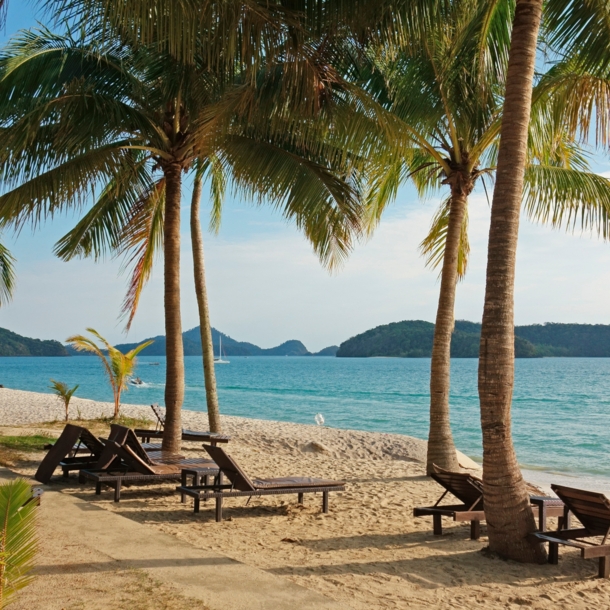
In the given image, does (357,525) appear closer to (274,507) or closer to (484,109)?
(274,507)

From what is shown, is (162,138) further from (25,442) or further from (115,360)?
(115,360)

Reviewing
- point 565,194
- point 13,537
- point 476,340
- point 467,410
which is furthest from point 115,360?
point 476,340

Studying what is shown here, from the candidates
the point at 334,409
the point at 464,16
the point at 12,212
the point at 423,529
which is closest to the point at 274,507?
the point at 423,529

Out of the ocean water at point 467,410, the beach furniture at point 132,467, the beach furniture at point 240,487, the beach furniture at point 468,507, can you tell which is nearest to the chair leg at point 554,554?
the beach furniture at point 468,507

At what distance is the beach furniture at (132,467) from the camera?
24.9 feet

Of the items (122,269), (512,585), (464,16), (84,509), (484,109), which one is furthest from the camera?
(122,269)

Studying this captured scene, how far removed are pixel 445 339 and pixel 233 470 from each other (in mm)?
4074

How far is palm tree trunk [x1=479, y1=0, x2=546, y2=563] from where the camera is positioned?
18.5ft

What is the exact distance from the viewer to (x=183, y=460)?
8.59 metres

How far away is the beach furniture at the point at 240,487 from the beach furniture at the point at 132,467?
49 centimetres

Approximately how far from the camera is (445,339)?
9766 mm

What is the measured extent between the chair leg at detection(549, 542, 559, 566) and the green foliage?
26.9 feet

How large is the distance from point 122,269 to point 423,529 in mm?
7683

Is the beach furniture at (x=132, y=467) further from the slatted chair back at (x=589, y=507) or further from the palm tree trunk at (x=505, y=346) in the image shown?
the slatted chair back at (x=589, y=507)
